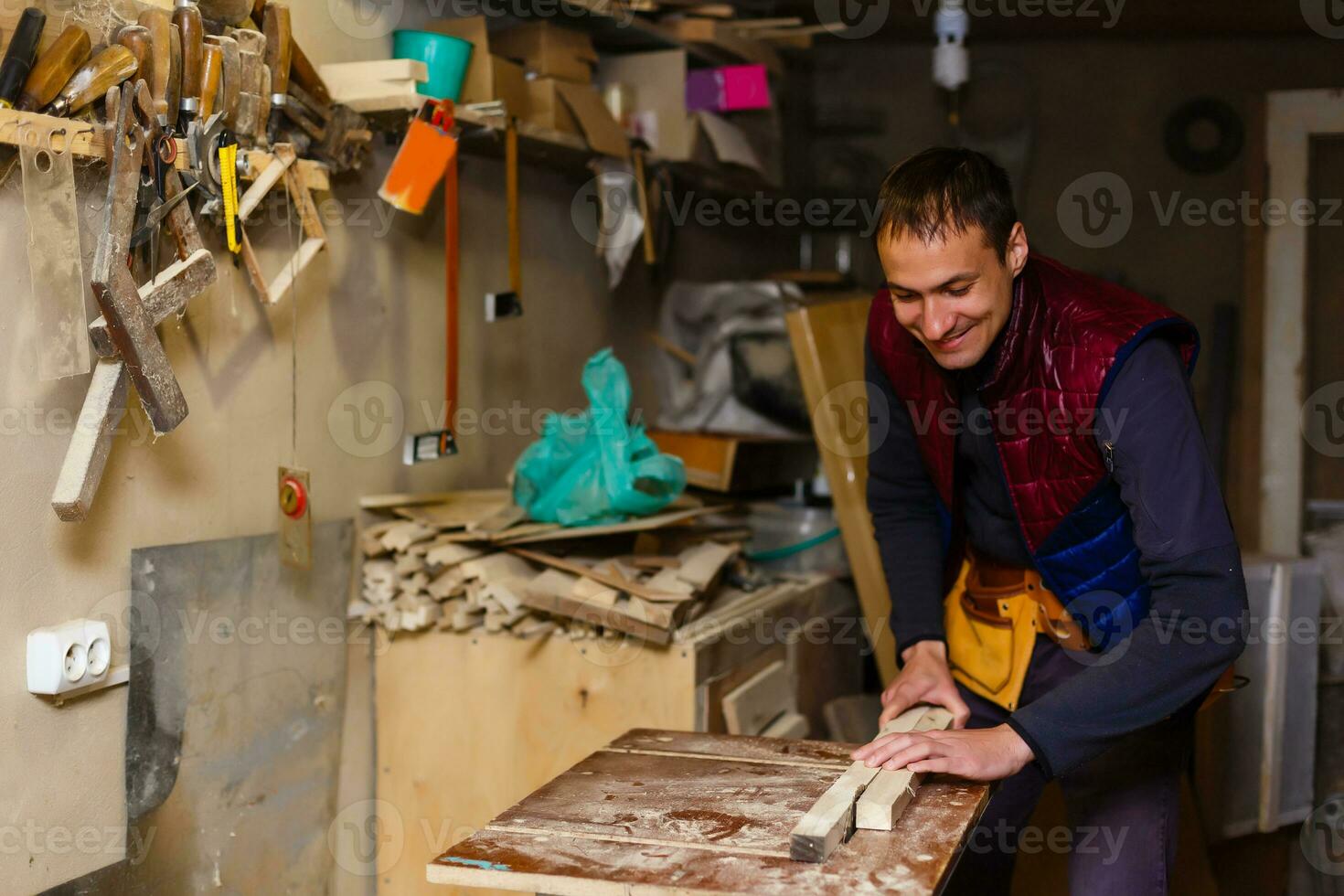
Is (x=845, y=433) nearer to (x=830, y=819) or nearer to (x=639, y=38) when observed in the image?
(x=639, y=38)

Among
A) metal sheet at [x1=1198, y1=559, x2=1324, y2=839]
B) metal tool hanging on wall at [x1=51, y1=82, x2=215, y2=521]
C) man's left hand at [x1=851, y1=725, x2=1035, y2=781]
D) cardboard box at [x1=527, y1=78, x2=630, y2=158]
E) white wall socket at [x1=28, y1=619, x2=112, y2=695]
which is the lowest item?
metal sheet at [x1=1198, y1=559, x2=1324, y2=839]

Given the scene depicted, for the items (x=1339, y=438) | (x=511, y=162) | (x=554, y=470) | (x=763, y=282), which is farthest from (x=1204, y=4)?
(x=554, y=470)

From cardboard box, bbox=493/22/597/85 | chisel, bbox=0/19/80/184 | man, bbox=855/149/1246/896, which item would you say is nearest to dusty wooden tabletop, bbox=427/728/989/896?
man, bbox=855/149/1246/896

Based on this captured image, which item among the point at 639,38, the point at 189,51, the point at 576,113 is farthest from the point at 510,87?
the point at 189,51

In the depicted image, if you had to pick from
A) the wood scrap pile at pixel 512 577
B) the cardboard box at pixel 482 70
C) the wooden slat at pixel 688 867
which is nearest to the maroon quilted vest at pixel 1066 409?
the wooden slat at pixel 688 867

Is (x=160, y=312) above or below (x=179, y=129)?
below

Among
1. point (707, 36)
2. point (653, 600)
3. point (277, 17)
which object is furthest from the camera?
point (707, 36)

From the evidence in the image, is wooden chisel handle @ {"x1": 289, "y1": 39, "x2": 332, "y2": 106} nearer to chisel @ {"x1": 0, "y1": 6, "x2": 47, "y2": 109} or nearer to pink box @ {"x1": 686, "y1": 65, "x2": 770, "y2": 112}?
chisel @ {"x1": 0, "y1": 6, "x2": 47, "y2": 109}

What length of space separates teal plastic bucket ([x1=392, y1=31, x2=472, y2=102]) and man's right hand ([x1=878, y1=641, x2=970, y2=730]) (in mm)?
1466

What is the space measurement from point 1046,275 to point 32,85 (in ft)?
4.89

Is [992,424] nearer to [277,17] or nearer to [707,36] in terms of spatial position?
[277,17]

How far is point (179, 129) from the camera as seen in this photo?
187cm

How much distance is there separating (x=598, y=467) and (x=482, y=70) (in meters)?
0.91

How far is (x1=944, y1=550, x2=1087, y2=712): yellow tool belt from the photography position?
1993mm
